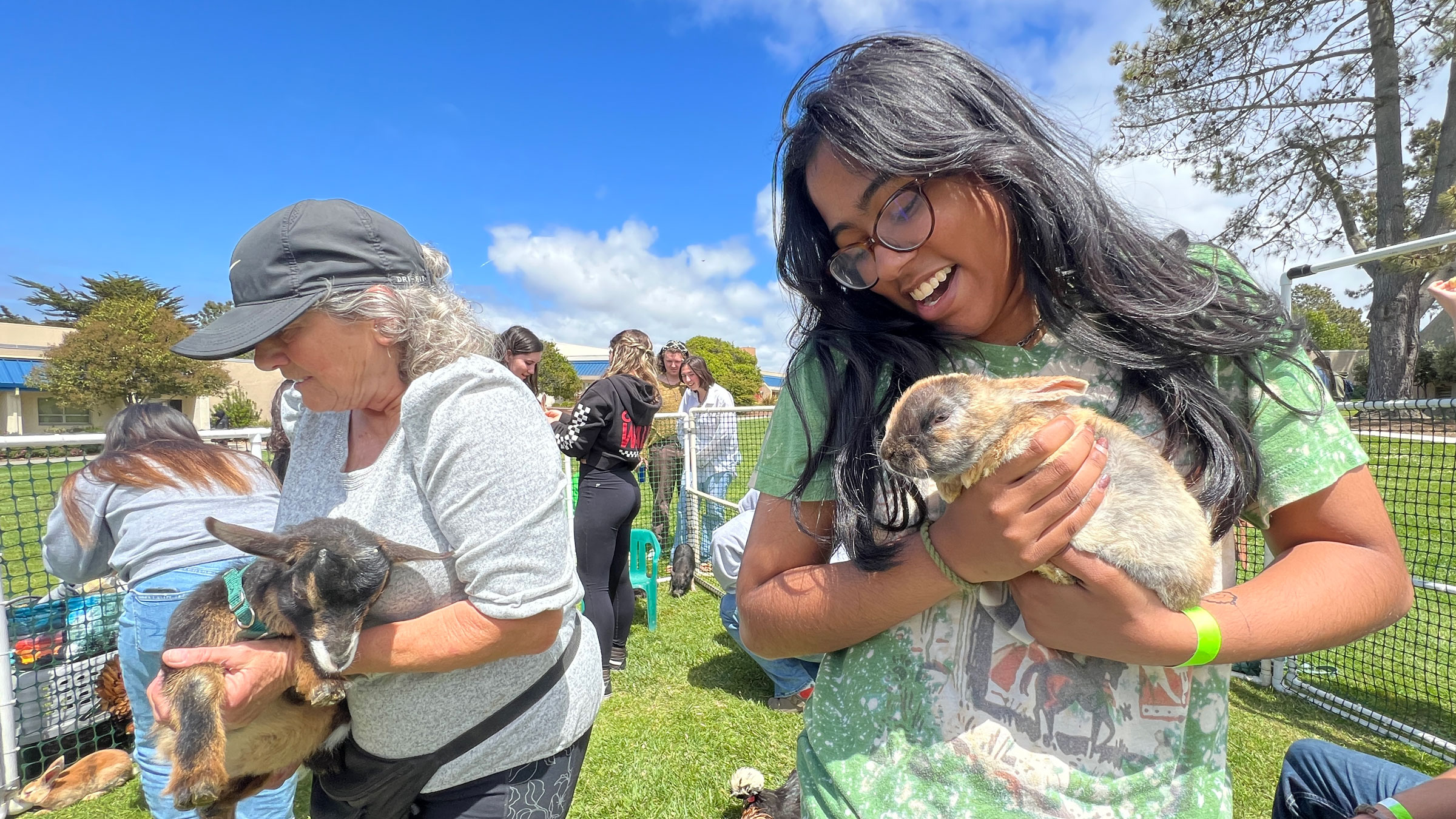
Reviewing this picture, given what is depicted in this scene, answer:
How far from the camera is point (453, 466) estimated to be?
70.4 inches

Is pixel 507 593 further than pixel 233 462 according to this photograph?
No

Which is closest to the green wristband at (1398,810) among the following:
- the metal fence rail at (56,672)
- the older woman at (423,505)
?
the older woman at (423,505)

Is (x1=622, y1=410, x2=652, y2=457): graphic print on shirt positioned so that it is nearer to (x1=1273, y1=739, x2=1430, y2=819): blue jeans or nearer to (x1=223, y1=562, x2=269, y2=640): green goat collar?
(x1=223, y1=562, x2=269, y2=640): green goat collar

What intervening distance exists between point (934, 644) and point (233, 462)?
15.6 ft

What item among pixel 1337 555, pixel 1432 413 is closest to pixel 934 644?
pixel 1337 555

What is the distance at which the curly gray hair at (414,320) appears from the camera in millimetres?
1933

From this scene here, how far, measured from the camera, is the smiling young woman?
4.12 feet

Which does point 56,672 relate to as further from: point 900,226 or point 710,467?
point 900,226

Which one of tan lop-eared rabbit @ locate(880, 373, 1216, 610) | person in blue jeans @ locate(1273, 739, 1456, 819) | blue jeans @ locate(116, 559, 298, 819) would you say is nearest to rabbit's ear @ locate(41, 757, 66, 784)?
blue jeans @ locate(116, 559, 298, 819)

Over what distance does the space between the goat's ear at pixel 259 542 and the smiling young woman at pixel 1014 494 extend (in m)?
1.36

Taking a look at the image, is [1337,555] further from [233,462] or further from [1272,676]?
[1272,676]

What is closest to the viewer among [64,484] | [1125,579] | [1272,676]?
[1125,579]

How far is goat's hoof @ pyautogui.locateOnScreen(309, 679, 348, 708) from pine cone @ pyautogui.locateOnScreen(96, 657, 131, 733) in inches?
209

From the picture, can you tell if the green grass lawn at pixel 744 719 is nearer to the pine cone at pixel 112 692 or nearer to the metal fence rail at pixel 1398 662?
the metal fence rail at pixel 1398 662
